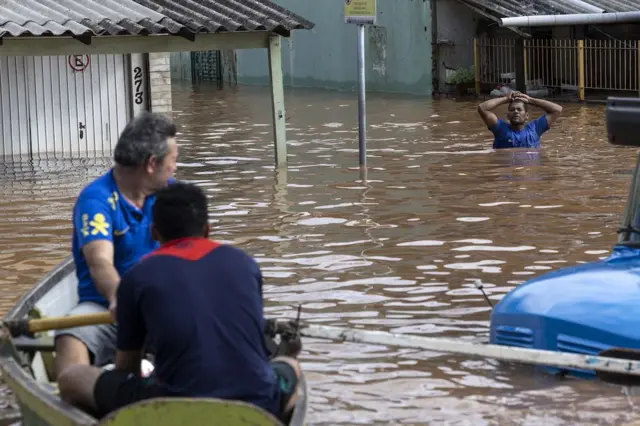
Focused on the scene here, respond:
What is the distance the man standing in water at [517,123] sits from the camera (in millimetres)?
16531

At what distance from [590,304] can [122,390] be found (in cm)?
A: 278

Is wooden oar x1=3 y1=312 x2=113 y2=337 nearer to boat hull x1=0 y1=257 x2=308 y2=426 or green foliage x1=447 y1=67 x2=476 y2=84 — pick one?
boat hull x1=0 y1=257 x2=308 y2=426

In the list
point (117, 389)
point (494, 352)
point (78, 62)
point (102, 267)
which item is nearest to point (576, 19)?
point (78, 62)

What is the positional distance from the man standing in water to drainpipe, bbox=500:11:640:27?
36.8 feet

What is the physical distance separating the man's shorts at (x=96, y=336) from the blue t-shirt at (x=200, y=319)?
118 centimetres

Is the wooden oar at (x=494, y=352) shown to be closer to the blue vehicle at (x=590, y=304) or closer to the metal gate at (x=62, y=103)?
the blue vehicle at (x=590, y=304)

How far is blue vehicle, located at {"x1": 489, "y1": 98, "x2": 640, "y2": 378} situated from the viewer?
6.99 meters

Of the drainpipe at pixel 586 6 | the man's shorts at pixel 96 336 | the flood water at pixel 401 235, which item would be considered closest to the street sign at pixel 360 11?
the flood water at pixel 401 235

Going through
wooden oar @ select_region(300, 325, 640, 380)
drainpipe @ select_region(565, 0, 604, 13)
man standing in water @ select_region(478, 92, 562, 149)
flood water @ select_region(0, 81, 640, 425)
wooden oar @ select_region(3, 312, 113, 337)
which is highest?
drainpipe @ select_region(565, 0, 604, 13)

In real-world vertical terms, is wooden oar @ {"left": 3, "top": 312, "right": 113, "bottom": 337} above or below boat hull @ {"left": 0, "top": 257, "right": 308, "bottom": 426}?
above

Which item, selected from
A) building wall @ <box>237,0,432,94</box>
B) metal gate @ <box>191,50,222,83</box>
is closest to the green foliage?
building wall @ <box>237,0,432,94</box>

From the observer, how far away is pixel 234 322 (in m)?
5.24

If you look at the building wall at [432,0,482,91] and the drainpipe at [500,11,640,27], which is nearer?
the drainpipe at [500,11,640,27]

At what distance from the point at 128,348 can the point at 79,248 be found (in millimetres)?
1224
